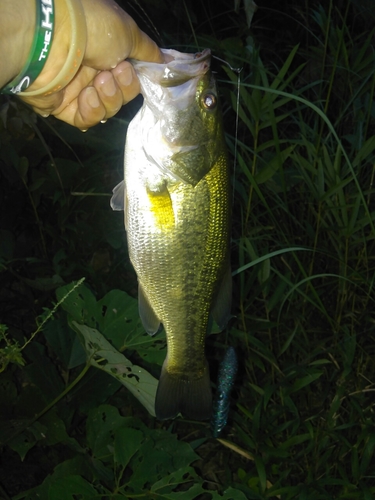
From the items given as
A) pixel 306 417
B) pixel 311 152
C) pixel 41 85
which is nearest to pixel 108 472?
pixel 306 417

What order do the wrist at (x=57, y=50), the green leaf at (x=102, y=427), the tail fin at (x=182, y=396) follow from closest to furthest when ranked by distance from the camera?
the wrist at (x=57, y=50), the tail fin at (x=182, y=396), the green leaf at (x=102, y=427)

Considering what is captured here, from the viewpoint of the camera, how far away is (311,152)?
294 cm

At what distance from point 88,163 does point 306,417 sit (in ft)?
6.01

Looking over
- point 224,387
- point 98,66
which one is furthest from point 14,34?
point 224,387

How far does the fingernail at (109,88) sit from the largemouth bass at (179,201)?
0.13 meters

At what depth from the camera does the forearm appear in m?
1.25

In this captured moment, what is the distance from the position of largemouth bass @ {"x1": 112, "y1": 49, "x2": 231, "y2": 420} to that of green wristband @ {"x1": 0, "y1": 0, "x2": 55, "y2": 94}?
0.89 ft

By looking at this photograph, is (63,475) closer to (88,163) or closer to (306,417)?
(306,417)

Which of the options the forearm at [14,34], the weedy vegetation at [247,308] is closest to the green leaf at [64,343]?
the weedy vegetation at [247,308]

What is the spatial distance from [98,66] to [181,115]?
0.26m

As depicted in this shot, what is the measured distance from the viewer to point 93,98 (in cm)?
173

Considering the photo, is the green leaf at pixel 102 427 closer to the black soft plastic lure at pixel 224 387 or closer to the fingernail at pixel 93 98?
the black soft plastic lure at pixel 224 387

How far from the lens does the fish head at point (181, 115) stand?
1557 millimetres

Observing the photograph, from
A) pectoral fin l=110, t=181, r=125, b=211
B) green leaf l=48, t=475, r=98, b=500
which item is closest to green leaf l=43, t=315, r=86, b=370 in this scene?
green leaf l=48, t=475, r=98, b=500
